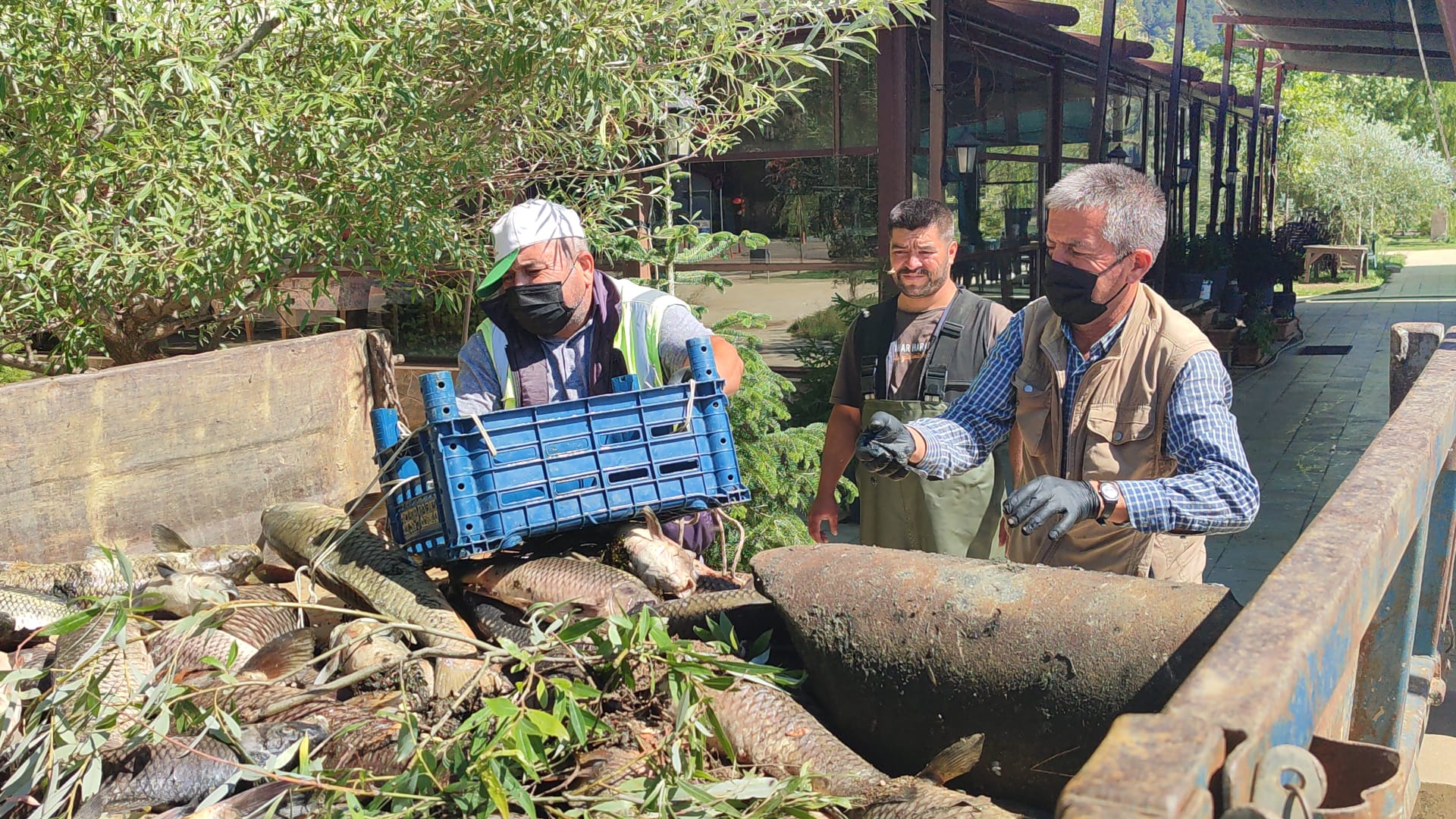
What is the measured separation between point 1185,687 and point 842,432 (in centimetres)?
321

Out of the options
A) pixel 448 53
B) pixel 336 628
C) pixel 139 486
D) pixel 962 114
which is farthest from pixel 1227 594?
pixel 962 114

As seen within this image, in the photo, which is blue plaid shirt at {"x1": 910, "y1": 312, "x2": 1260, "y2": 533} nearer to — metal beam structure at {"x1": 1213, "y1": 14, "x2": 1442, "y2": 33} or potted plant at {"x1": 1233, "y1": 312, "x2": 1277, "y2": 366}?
metal beam structure at {"x1": 1213, "y1": 14, "x2": 1442, "y2": 33}

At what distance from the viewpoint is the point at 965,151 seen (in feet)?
33.3

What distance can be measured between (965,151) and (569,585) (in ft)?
26.3

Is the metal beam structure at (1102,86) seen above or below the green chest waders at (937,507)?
above

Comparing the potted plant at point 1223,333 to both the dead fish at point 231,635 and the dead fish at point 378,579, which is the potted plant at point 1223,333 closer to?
the dead fish at point 378,579

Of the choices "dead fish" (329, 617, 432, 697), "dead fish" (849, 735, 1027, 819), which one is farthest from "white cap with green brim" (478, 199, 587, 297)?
"dead fish" (849, 735, 1027, 819)

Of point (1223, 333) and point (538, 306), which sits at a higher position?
point (538, 306)

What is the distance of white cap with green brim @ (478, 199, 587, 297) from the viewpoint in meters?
3.44

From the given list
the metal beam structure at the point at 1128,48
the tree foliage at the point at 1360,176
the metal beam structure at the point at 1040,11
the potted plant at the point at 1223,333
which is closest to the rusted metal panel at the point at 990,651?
the metal beam structure at the point at 1040,11

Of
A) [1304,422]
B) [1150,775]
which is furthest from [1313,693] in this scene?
[1304,422]

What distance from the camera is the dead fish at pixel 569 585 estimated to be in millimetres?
2930

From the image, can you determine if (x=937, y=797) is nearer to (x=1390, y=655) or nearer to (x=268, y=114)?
(x=1390, y=655)

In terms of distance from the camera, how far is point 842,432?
4.41 meters
